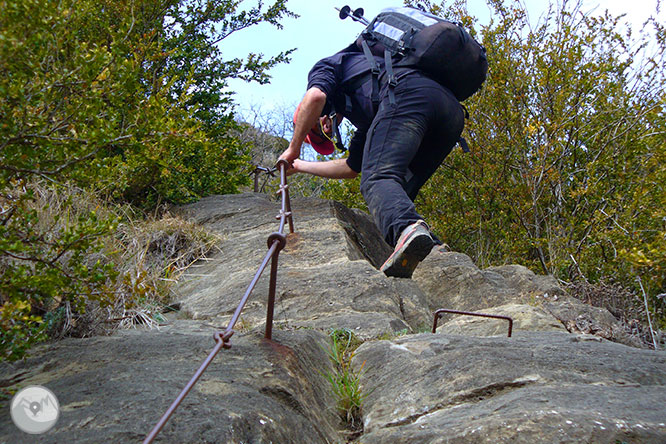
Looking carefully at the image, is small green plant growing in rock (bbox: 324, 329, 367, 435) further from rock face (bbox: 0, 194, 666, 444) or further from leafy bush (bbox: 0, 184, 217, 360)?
leafy bush (bbox: 0, 184, 217, 360)

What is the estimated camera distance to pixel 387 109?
12.0ft

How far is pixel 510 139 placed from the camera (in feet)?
25.0

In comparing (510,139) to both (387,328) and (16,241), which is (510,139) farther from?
(16,241)

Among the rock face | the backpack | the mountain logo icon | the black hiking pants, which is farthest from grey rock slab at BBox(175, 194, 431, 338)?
the mountain logo icon

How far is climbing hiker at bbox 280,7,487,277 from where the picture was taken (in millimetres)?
3498

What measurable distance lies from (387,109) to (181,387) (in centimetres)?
228

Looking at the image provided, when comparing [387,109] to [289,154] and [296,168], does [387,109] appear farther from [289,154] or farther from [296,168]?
[296,168]

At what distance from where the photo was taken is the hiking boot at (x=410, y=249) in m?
3.14

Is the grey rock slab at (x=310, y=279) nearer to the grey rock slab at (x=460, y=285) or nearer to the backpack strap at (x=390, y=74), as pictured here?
the grey rock slab at (x=460, y=285)

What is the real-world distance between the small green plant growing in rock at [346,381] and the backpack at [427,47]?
5.08 ft

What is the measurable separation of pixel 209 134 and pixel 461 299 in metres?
3.28

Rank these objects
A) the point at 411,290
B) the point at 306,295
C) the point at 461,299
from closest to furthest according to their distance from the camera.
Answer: the point at 306,295 → the point at 411,290 → the point at 461,299

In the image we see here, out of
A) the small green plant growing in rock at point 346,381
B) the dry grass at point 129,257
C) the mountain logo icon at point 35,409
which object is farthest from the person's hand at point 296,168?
the mountain logo icon at point 35,409

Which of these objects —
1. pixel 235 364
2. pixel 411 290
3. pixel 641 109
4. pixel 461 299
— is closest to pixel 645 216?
pixel 641 109
